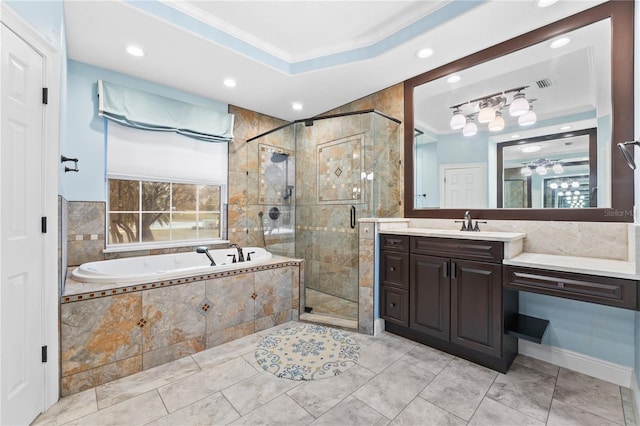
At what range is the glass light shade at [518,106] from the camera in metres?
2.34

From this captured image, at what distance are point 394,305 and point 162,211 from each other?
281cm

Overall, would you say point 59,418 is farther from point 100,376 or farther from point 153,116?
point 153,116

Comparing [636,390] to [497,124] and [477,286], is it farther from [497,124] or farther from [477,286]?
[497,124]

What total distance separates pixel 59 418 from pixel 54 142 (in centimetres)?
161

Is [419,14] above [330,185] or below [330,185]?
above

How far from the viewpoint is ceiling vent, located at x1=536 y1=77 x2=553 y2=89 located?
7.27 ft

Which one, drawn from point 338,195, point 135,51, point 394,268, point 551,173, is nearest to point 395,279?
point 394,268

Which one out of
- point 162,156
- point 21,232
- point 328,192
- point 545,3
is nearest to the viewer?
point 21,232

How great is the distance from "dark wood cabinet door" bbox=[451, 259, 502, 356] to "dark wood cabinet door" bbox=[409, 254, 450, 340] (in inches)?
2.5

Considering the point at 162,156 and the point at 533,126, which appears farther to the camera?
the point at 162,156

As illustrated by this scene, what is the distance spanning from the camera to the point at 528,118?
7.66ft

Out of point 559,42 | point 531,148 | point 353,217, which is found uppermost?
point 559,42

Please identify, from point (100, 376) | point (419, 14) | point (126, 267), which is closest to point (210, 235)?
point (126, 267)

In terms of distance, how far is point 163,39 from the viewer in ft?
7.64
